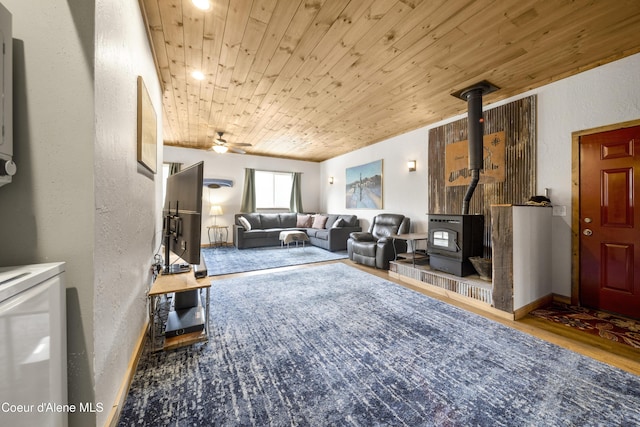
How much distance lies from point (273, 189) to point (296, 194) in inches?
29.0

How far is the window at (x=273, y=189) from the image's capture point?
7.31 m

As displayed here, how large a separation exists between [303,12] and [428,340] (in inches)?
109

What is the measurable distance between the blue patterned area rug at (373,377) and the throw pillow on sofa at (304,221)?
466 cm

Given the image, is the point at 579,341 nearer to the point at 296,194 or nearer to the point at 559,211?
the point at 559,211

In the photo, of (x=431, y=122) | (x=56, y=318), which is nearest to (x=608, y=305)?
(x=431, y=122)

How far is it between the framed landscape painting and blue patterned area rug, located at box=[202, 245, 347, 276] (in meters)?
1.40

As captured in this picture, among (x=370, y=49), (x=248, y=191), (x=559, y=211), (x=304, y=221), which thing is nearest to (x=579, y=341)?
(x=559, y=211)

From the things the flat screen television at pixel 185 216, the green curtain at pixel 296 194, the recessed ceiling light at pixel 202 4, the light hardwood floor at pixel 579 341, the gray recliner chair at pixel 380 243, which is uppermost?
the recessed ceiling light at pixel 202 4

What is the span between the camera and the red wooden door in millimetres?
2316

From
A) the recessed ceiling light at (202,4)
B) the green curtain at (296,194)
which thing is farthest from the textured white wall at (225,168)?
the recessed ceiling light at (202,4)

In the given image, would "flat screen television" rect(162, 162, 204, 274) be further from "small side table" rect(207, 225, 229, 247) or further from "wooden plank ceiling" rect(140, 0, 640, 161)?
"small side table" rect(207, 225, 229, 247)

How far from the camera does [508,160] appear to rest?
3221mm

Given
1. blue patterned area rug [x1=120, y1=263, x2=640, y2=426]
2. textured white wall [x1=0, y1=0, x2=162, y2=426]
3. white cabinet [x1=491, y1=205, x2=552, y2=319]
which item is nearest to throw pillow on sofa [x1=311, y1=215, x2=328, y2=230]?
blue patterned area rug [x1=120, y1=263, x2=640, y2=426]

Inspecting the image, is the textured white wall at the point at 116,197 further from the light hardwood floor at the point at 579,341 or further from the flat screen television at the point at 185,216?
the light hardwood floor at the point at 579,341
